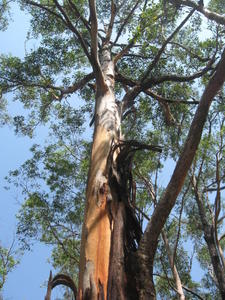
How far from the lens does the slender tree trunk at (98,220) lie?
208cm

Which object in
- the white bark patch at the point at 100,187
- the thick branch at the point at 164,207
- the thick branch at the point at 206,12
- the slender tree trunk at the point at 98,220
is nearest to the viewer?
the thick branch at the point at 164,207

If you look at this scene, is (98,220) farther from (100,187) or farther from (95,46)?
(95,46)

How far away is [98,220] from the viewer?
246 cm

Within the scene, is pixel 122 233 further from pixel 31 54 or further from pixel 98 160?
pixel 31 54

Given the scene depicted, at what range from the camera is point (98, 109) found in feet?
13.1

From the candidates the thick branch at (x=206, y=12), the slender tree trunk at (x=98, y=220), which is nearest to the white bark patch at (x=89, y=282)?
the slender tree trunk at (x=98, y=220)

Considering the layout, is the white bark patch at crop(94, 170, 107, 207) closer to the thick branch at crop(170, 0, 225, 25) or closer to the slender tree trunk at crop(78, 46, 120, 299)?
the slender tree trunk at crop(78, 46, 120, 299)

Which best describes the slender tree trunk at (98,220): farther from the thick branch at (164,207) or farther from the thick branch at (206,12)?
the thick branch at (206,12)

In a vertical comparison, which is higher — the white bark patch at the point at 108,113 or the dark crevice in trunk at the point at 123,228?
the white bark patch at the point at 108,113

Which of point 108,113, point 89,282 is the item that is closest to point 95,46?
point 108,113

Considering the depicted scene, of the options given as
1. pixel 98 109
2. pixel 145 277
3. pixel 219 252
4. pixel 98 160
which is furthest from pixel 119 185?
pixel 219 252

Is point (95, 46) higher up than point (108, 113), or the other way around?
point (95, 46)

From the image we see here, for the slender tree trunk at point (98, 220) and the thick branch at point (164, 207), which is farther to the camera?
the slender tree trunk at point (98, 220)

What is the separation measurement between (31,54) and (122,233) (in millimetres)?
5756
